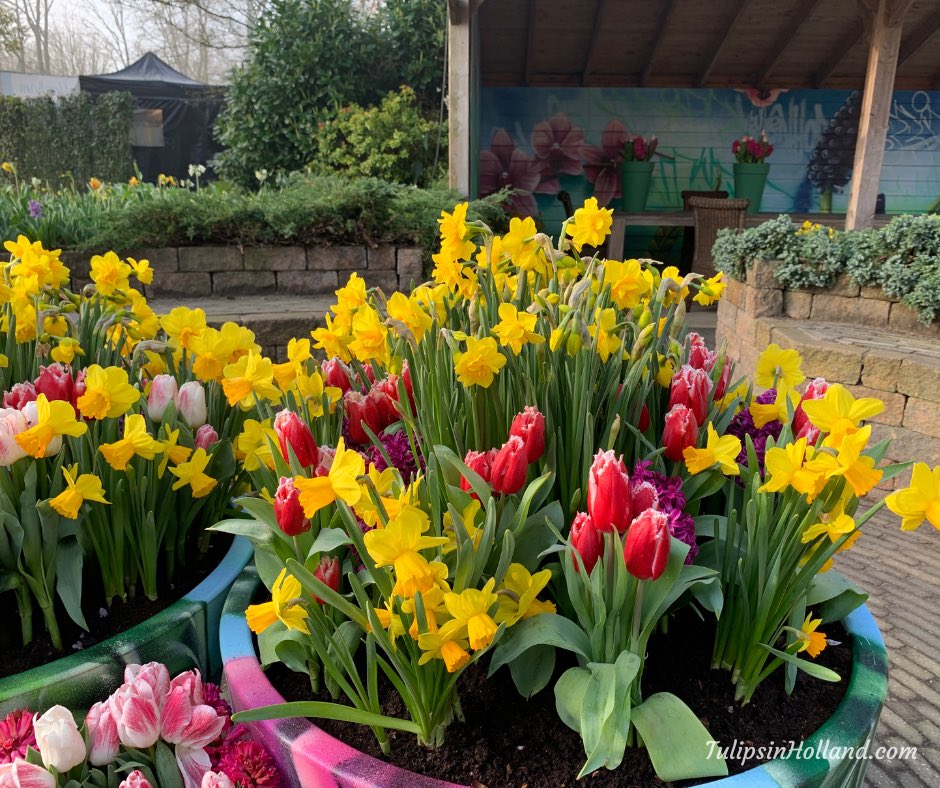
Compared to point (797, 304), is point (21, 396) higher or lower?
higher

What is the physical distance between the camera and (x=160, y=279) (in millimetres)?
4770

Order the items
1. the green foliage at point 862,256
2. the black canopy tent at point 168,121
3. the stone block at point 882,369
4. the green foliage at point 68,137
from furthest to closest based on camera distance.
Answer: the black canopy tent at point 168,121
the green foliage at point 68,137
the green foliage at point 862,256
the stone block at point 882,369

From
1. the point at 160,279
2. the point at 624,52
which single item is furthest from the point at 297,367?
the point at 624,52

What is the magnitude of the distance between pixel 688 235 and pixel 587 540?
765 centimetres

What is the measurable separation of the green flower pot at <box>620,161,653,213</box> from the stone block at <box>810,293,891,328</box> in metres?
3.53

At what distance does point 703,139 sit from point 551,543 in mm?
8227

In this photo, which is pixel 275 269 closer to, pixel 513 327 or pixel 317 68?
pixel 317 68

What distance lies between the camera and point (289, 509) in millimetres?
845

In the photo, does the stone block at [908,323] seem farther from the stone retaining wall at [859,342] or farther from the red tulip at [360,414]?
the red tulip at [360,414]

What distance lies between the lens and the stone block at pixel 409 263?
490 centimetres

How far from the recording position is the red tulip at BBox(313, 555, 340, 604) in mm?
914

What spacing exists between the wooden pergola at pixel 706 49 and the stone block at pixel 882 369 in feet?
8.81

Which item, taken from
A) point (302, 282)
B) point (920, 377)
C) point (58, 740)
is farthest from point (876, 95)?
point (58, 740)

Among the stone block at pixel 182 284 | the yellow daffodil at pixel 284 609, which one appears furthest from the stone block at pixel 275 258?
the yellow daffodil at pixel 284 609
